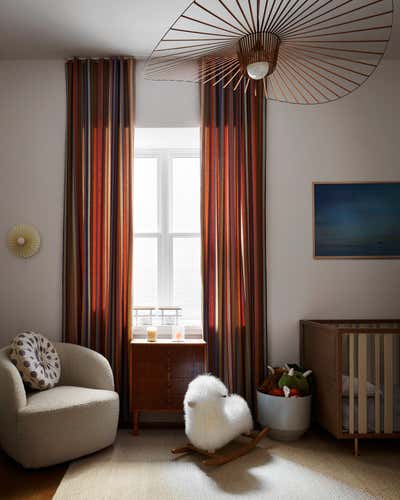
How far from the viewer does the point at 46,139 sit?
12.8 feet

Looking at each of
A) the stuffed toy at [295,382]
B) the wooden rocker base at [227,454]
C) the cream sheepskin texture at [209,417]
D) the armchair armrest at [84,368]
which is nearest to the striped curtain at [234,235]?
the stuffed toy at [295,382]

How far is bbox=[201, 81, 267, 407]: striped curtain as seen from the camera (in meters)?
3.82

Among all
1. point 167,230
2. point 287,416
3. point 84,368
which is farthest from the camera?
point 167,230

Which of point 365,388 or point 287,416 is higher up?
point 365,388

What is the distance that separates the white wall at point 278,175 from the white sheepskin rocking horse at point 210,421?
0.89 metres

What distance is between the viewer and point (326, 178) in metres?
3.94

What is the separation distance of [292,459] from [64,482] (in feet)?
4.31

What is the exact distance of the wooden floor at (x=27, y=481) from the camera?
8.37 feet

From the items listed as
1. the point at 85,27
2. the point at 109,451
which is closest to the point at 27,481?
the point at 109,451

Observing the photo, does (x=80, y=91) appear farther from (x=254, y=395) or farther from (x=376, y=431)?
(x=376, y=431)

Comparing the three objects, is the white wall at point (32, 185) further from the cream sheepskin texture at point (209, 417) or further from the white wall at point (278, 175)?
the cream sheepskin texture at point (209, 417)

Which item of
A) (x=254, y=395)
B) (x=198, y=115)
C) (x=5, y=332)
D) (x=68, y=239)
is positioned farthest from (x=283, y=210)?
(x=5, y=332)

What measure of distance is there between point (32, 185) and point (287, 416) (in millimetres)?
2490

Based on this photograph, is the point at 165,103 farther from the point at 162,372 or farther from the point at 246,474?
the point at 246,474
